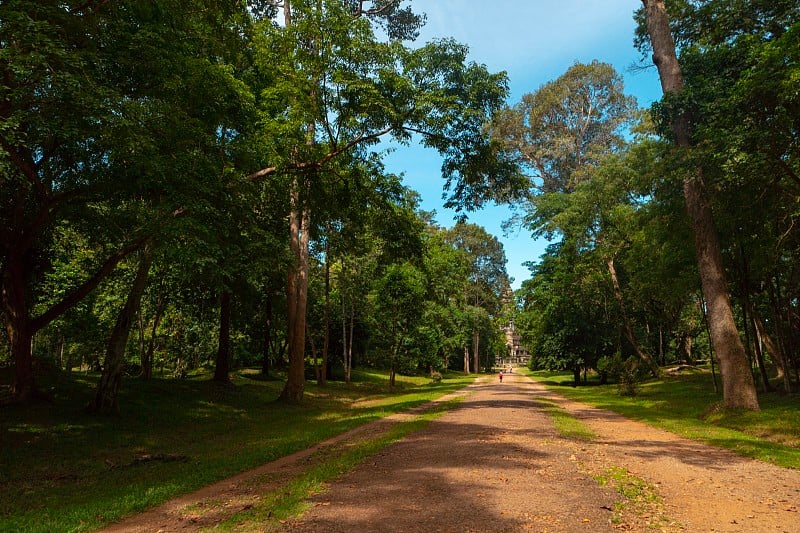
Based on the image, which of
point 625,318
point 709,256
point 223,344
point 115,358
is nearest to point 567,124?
point 625,318

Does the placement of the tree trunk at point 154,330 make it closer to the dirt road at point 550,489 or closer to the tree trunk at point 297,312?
the tree trunk at point 297,312

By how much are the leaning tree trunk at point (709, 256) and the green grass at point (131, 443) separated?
36.3ft

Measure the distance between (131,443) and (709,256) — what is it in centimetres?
1751


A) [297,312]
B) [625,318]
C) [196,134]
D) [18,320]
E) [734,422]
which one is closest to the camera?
[196,134]

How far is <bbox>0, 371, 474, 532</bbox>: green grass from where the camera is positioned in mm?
6461

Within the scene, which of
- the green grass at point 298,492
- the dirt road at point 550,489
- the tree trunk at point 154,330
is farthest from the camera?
the tree trunk at point 154,330

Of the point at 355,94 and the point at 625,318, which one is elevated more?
the point at 355,94

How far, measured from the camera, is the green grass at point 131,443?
6461 millimetres

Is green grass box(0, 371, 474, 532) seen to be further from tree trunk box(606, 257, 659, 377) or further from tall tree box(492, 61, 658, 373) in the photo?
tall tree box(492, 61, 658, 373)

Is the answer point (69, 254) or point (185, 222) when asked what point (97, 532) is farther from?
point (69, 254)

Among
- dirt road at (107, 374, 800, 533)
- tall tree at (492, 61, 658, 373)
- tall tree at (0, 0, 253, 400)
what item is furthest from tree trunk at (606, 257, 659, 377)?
tall tree at (0, 0, 253, 400)

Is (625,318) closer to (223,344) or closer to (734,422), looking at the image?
(734,422)

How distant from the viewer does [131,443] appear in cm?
1132

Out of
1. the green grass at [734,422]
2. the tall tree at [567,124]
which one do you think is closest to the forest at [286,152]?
the green grass at [734,422]
